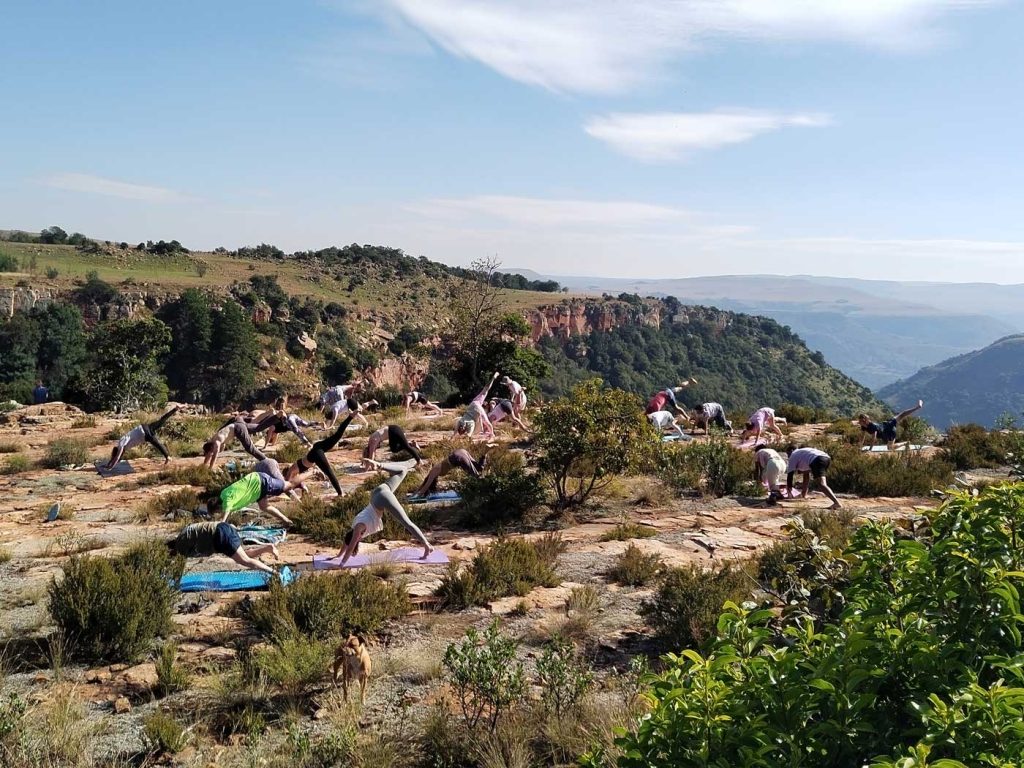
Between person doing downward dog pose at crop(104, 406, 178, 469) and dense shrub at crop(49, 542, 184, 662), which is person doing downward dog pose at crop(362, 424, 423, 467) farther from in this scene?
dense shrub at crop(49, 542, 184, 662)

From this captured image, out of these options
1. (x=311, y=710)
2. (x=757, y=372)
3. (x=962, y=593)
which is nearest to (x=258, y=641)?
(x=311, y=710)

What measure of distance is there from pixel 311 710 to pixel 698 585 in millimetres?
3834

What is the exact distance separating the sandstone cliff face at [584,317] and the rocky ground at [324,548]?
74631 mm

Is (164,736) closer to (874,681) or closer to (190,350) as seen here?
(874,681)

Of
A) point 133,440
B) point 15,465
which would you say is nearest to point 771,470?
point 133,440

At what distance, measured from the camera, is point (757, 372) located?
99438 mm

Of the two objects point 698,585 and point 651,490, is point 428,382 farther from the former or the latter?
point 698,585

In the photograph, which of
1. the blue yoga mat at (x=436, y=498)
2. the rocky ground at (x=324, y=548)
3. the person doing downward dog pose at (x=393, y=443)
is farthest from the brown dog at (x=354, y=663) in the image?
the person doing downward dog pose at (x=393, y=443)

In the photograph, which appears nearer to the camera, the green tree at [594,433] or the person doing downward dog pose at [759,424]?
the green tree at [594,433]

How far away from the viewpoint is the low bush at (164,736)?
15.9ft

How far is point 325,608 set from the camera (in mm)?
6746

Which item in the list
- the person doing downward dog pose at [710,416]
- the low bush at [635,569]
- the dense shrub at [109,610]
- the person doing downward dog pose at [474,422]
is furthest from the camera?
the person doing downward dog pose at [710,416]

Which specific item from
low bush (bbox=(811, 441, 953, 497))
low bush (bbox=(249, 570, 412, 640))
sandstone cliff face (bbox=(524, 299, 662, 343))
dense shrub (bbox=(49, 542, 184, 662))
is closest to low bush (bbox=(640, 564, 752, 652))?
low bush (bbox=(249, 570, 412, 640))

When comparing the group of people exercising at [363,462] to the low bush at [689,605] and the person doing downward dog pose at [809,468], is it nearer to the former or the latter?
the person doing downward dog pose at [809,468]
